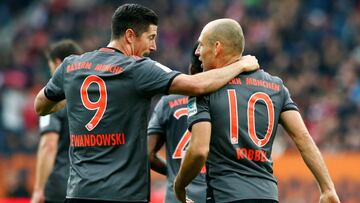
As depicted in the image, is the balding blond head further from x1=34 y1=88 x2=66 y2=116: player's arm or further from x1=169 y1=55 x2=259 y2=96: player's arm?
x1=34 y1=88 x2=66 y2=116: player's arm

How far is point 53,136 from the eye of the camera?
Answer: 352 inches

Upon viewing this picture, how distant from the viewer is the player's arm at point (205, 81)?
6.25 meters

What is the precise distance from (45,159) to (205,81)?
3.13 metres

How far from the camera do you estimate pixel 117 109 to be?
640 centimetres

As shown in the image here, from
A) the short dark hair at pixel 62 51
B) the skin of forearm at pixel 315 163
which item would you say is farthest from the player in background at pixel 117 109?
the short dark hair at pixel 62 51

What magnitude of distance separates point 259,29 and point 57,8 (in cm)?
573

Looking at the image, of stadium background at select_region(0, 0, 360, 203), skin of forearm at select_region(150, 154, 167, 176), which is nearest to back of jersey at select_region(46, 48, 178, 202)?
skin of forearm at select_region(150, 154, 167, 176)

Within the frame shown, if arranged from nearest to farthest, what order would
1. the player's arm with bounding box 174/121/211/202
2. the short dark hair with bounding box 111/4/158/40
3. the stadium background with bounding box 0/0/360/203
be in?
1. the player's arm with bounding box 174/121/211/202
2. the short dark hair with bounding box 111/4/158/40
3. the stadium background with bounding box 0/0/360/203

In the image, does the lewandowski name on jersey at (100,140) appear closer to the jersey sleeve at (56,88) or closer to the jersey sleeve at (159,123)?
the jersey sleeve at (56,88)

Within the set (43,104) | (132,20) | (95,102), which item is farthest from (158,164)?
(132,20)

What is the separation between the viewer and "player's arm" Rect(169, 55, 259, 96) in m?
6.25

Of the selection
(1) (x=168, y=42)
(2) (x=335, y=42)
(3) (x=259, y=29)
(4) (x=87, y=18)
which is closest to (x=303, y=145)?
(2) (x=335, y=42)

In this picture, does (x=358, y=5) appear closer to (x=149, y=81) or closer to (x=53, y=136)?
(x=53, y=136)

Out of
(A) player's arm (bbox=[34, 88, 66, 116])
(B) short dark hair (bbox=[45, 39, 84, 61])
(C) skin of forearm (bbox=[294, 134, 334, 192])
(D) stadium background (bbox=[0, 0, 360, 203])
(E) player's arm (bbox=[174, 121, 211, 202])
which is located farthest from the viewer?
(D) stadium background (bbox=[0, 0, 360, 203])
